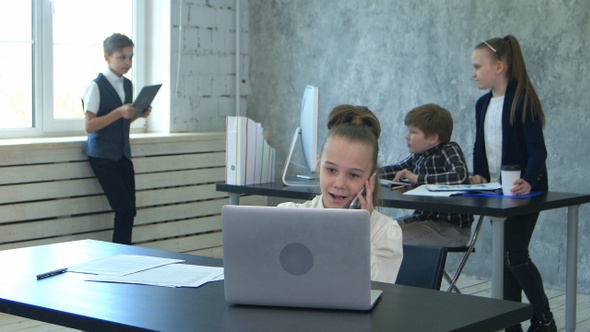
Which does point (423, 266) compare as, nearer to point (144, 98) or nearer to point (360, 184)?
point (360, 184)

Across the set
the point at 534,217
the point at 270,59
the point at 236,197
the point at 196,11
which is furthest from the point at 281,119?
the point at 534,217

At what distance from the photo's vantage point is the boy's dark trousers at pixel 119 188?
17.0 feet

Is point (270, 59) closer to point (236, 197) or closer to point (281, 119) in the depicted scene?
point (281, 119)

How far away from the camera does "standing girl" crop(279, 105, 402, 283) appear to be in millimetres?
2400

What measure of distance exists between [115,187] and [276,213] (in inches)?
137

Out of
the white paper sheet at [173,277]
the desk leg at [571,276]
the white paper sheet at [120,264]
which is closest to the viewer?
the white paper sheet at [173,277]

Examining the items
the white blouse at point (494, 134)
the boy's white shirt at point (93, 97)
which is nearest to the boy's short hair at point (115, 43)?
the boy's white shirt at point (93, 97)

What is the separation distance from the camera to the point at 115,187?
17.0 ft

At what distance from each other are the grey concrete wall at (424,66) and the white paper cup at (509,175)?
4.25 feet

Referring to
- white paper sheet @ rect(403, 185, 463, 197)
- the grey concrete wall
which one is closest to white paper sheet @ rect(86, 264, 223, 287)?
white paper sheet @ rect(403, 185, 463, 197)

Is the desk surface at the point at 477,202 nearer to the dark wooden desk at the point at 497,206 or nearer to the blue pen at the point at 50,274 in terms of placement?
the dark wooden desk at the point at 497,206

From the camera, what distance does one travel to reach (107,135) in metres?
5.17

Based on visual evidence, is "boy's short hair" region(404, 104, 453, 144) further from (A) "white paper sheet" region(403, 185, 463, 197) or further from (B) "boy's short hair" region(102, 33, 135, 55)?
(B) "boy's short hair" region(102, 33, 135, 55)

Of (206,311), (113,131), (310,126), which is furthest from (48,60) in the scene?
(206,311)
